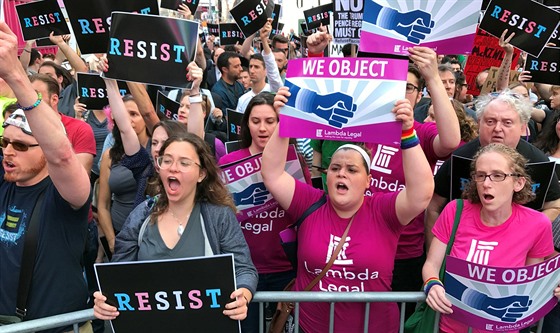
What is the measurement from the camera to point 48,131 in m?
2.22

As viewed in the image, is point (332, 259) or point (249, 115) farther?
point (249, 115)

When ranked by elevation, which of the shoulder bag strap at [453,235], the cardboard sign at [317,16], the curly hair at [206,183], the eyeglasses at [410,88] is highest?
the cardboard sign at [317,16]

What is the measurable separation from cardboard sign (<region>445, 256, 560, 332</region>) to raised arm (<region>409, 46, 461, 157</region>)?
0.98 meters

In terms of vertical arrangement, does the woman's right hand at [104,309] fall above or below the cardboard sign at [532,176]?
below

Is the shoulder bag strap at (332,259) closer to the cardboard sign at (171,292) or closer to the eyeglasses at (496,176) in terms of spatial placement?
the cardboard sign at (171,292)

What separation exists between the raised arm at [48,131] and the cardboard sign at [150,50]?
134 cm

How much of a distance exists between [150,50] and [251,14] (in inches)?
134

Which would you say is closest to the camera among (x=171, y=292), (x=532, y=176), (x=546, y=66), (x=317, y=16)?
(x=171, y=292)

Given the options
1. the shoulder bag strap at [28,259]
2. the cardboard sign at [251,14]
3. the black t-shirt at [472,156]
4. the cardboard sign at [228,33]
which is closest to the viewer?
the shoulder bag strap at [28,259]

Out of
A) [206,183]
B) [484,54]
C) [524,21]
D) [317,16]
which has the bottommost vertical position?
[206,183]

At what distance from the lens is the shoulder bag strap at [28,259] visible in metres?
2.62

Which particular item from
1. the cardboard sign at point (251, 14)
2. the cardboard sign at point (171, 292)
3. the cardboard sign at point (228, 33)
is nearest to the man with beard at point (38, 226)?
the cardboard sign at point (171, 292)

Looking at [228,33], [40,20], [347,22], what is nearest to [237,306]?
[347,22]

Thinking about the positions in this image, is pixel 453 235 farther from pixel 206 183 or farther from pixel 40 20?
pixel 40 20
